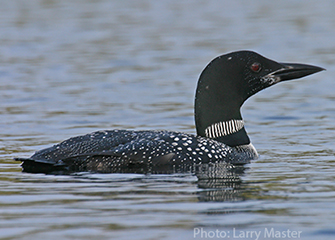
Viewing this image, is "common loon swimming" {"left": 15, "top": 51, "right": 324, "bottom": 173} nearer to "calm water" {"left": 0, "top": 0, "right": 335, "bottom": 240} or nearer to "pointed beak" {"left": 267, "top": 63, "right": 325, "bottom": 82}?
"pointed beak" {"left": 267, "top": 63, "right": 325, "bottom": 82}

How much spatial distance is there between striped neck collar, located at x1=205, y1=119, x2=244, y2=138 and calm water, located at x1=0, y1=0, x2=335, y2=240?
A: 1.36 feet

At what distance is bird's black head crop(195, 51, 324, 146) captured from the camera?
6.46 m

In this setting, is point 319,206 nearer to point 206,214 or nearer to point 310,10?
point 206,214

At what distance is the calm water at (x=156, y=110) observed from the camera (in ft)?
14.2

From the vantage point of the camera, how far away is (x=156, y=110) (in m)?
9.27

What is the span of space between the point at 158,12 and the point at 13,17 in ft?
12.5

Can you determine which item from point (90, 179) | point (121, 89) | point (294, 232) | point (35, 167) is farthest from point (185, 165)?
point (121, 89)

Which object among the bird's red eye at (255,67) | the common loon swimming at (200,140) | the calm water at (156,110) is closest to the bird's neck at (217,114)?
the common loon swimming at (200,140)

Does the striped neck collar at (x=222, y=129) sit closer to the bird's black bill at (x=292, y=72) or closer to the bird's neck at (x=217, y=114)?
the bird's neck at (x=217, y=114)

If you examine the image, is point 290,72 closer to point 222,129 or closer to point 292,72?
point 292,72

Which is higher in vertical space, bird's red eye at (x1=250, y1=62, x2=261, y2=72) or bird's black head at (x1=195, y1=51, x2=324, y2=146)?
bird's red eye at (x1=250, y1=62, x2=261, y2=72)

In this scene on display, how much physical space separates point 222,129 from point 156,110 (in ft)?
9.21

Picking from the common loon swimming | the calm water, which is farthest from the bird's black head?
the calm water

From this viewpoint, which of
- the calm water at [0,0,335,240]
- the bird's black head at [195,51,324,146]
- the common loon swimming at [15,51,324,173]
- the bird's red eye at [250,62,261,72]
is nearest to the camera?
the calm water at [0,0,335,240]
